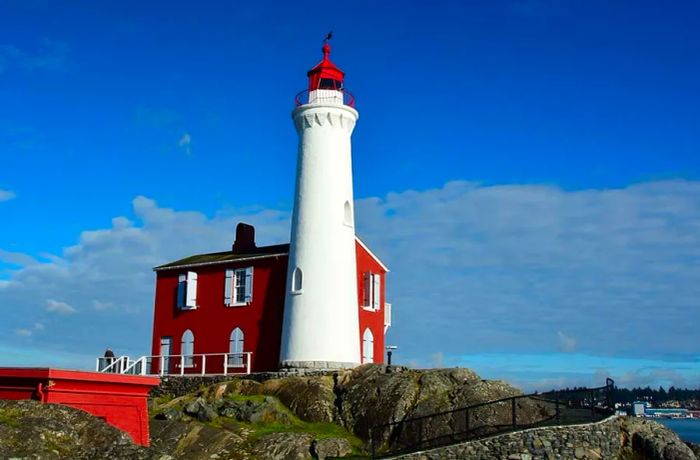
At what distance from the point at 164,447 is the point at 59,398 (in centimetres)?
447

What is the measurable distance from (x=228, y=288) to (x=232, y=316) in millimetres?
1290

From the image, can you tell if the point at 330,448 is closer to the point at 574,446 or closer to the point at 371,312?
the point at 574,446

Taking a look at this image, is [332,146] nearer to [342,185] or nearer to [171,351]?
[342,185]

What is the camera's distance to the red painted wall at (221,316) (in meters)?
32.8

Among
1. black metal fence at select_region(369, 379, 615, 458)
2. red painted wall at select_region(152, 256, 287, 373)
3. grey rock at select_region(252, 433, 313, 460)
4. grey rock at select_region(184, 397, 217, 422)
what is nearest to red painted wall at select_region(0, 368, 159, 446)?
grey rock at select_region(252, 433, 313, 460)

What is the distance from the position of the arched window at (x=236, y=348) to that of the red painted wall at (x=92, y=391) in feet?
37.5

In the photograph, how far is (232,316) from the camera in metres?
33.9

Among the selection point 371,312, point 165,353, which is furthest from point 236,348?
point 371,312

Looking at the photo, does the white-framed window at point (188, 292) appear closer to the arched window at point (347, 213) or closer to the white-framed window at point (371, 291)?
the white-framed window at point (371, 291)

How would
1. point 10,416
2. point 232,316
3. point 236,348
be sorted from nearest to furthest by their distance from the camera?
point 10,416 < point 236,348 < point 232,316

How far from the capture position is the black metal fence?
22.7 m

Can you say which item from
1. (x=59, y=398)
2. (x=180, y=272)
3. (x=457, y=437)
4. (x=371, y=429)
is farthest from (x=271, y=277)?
(x=59, y=398)

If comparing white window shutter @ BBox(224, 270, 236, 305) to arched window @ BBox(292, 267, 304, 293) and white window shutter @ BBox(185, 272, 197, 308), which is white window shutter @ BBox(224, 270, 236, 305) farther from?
arched window @ BBox(292, 267, 304, 293)

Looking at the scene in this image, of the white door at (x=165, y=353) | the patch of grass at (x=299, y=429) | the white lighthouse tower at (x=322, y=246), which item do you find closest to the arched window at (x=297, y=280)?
the white lighthouse tower at (x=322, y=246)
